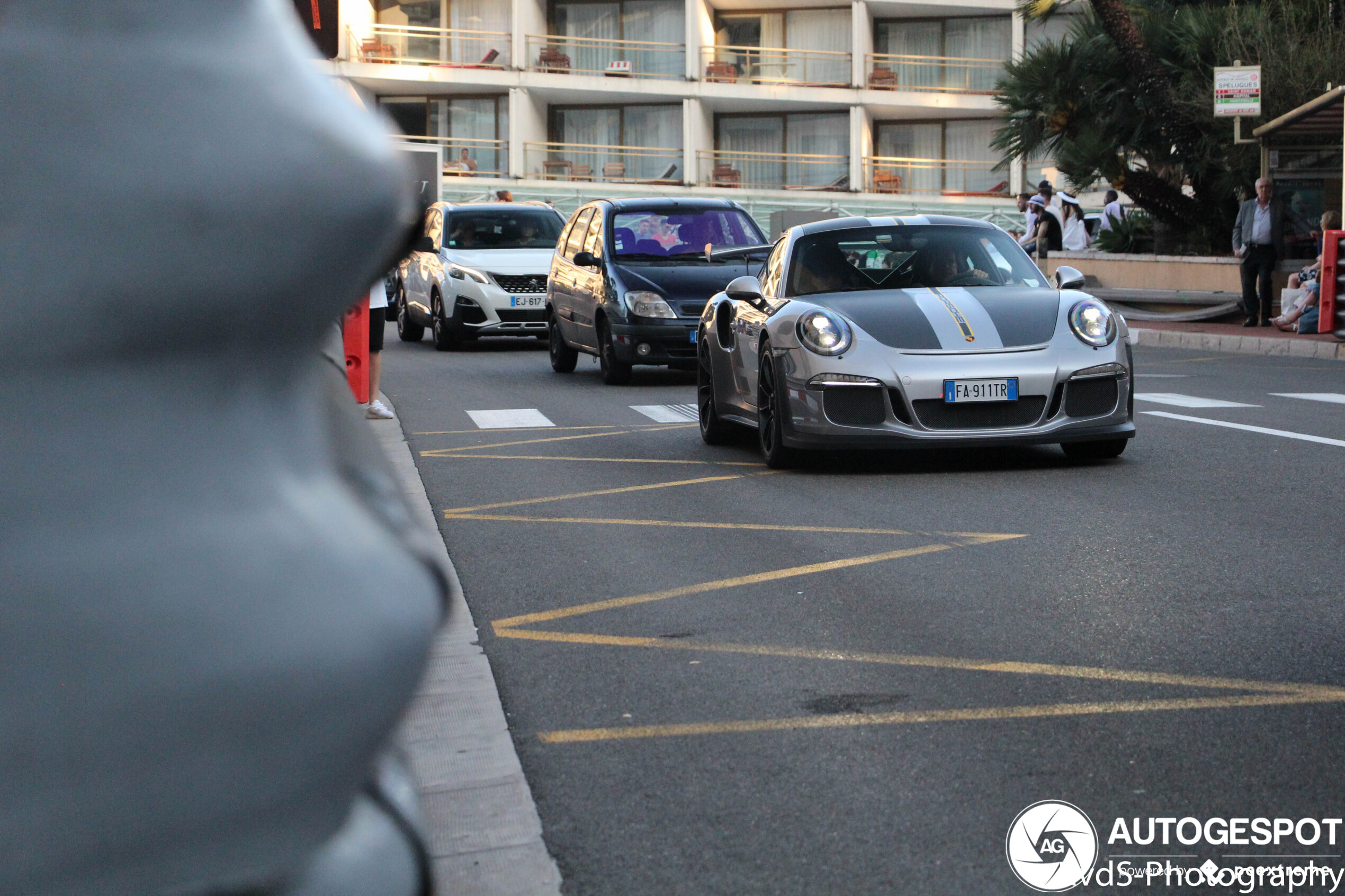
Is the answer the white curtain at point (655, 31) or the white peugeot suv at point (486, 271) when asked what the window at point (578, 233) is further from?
the white curtain at point (655, 31)

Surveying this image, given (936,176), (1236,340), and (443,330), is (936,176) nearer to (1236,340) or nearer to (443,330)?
(1236,340)

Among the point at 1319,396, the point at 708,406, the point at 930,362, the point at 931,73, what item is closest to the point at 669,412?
the point at 708,406

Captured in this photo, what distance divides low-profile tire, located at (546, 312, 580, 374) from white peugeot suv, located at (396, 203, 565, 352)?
8.46 ft

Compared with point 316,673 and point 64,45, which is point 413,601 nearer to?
point 316,673

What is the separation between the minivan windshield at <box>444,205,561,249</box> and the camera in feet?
69.8

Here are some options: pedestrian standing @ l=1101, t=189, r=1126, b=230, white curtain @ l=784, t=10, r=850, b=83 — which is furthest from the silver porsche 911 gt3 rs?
white curtain @ l=784, t=10, r=850, b=83

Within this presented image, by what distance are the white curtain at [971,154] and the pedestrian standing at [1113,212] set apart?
18943 millimetres

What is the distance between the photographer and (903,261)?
9.92 meters

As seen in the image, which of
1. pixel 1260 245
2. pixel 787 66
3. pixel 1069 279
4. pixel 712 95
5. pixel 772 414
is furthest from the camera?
pixel 787 66

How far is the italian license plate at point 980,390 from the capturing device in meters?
8.63

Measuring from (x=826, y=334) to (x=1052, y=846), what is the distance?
5.77m

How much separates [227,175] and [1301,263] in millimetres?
23321

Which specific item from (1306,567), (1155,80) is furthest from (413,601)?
(1155,80)

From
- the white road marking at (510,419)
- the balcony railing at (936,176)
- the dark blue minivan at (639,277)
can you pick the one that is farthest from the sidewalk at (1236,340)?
the balcony railing at (936,176)
